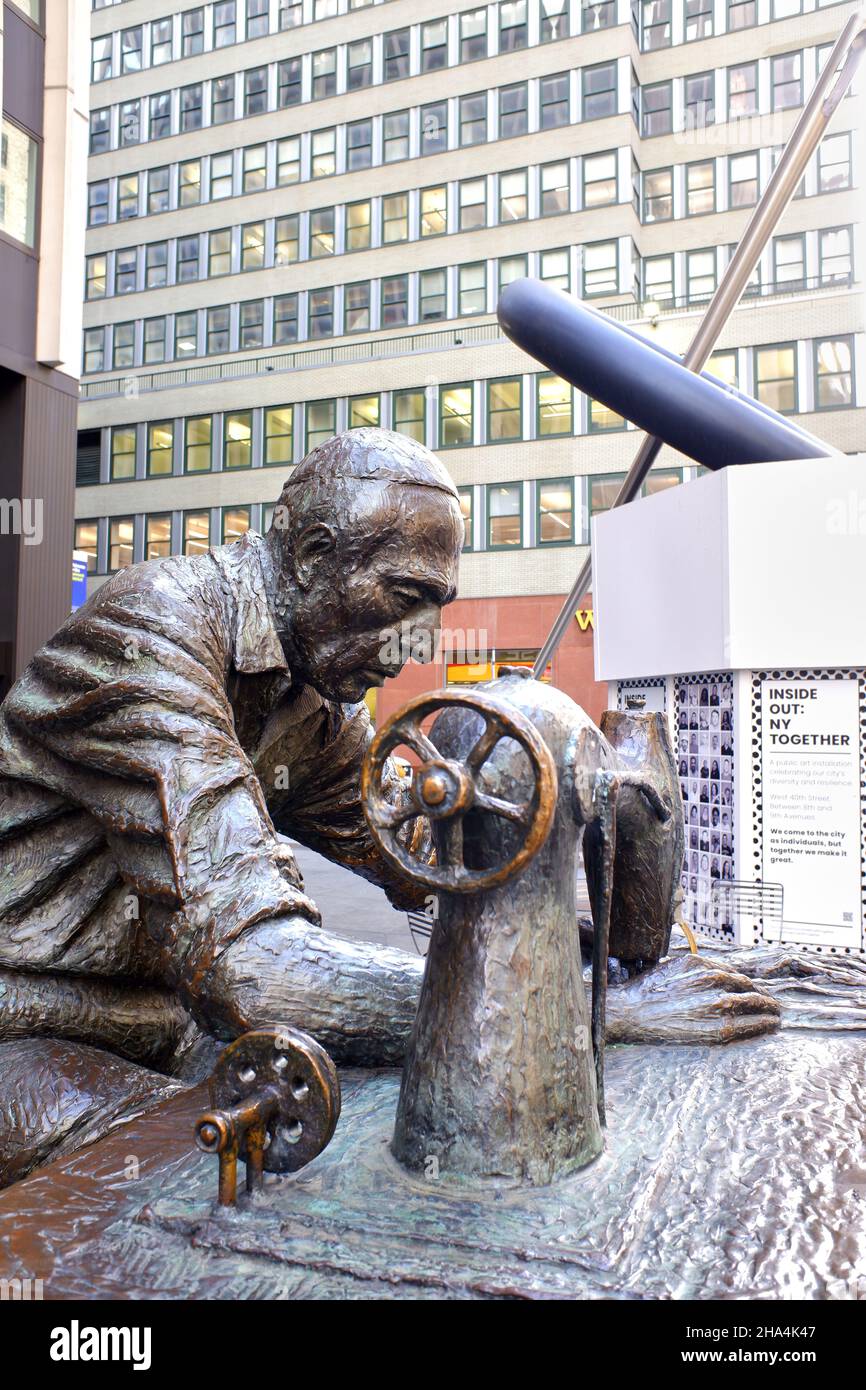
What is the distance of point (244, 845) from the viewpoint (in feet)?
4.29

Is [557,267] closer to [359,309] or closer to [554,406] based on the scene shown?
[554,406]

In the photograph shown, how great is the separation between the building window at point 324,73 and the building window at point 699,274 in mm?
9649

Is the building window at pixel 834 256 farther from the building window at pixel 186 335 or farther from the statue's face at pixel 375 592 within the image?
the statue's face at pixel 375 592

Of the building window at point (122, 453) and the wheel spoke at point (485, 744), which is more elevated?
the building window at point (122, 453)

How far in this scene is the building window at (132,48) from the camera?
2680 centimetres

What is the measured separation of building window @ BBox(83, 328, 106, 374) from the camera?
27.4 meters

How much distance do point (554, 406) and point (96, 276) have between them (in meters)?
13.7

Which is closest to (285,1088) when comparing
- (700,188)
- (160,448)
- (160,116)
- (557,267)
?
(557,267)

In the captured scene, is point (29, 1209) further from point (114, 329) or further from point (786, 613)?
point (114, 329)

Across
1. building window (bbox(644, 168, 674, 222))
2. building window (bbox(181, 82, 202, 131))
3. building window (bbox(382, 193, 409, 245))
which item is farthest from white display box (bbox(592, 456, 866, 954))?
building window (bbox(181, 82, 202, 131))

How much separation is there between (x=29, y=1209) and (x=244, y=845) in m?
0.45

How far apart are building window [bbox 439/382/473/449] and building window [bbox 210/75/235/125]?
9877mm

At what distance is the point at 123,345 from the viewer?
2703 centimetres

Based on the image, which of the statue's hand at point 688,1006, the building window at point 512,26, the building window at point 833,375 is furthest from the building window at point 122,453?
the statue's hand at point 688,1006
